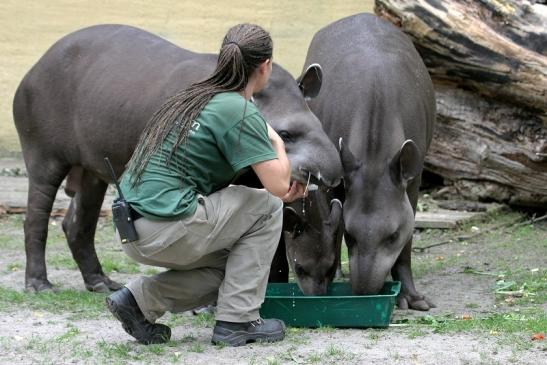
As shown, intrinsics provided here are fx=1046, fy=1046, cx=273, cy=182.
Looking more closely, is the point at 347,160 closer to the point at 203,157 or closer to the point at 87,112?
the point at 203,157

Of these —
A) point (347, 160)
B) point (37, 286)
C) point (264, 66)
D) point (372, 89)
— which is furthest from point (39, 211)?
point (264, 66)

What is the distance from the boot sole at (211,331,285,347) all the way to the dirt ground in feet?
0.19

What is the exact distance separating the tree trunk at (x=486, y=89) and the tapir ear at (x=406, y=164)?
266 centimetres

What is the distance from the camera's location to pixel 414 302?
7008 millimetres

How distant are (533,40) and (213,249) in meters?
4.55

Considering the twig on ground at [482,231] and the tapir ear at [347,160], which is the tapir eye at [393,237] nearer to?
the tapir ear at [347,160]

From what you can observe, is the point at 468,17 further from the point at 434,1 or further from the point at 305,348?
the point at 305,348

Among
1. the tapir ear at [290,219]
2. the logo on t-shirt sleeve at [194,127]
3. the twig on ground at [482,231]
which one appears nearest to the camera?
the logo on t-shirt sleeve at [194,127]

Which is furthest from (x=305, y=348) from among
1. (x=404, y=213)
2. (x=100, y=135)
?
(x=100, y=135)

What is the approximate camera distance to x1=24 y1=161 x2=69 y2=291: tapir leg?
7562 millimetres

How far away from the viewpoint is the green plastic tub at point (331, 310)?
19.6 ft

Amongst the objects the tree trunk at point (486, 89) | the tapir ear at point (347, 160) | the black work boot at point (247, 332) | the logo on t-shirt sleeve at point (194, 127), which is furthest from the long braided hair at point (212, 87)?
the tree trunk at point (486, 89)

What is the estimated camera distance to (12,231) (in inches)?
399

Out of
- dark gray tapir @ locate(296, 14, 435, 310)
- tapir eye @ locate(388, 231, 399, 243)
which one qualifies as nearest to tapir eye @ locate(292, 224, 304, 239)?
dark gray tapir @ locate(296, 14, 435, 310)
